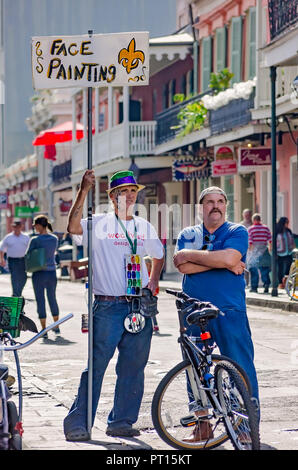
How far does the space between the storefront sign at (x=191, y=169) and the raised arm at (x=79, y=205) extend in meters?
26.2

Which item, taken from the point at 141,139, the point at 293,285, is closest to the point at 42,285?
the point at 293,285

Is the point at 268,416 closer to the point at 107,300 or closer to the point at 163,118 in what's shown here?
the point at 107,300

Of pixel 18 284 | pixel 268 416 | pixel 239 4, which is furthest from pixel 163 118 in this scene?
pixel 268 416

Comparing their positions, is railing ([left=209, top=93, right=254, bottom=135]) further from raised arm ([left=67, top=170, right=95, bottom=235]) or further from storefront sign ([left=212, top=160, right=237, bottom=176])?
raised arm ([left=67, top=170, right=95, bottom=235])

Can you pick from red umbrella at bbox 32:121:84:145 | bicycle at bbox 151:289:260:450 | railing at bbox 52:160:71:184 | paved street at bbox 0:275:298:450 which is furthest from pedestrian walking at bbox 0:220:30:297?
railing at bbox 52:160:71:184

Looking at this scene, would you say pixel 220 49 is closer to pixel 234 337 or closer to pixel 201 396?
pixel 234 337

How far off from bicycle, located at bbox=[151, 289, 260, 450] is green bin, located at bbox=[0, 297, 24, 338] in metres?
1.04

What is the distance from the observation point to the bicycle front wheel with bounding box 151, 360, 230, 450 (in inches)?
291

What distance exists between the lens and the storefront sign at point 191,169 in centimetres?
3444

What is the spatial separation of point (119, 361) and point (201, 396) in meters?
1.07

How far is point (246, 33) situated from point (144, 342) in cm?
2419

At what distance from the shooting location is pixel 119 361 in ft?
27.1

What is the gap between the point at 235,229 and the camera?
798 centimetres

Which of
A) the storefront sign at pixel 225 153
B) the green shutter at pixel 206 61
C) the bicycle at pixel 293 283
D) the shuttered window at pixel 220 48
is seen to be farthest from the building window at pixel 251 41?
the bicycle at pixel 293 283
